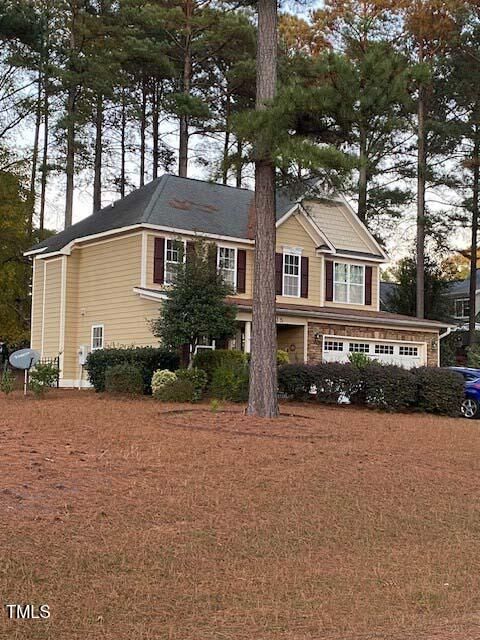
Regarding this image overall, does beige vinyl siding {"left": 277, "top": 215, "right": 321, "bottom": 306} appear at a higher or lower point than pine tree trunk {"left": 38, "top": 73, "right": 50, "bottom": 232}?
lower

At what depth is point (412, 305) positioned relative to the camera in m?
36.9

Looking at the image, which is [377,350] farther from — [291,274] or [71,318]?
[71,318]

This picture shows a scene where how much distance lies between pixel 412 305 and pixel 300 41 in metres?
12.7

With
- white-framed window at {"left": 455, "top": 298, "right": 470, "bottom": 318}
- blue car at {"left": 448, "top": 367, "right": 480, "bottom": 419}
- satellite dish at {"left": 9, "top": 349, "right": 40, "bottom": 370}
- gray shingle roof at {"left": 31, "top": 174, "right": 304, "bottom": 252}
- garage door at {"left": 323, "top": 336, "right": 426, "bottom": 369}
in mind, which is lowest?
blue car at {"left": 448, "top": 367, "right": 480, "bottom": 419}

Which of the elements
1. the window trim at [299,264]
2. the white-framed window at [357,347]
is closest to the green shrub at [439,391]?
the white-framed window at [357,347]

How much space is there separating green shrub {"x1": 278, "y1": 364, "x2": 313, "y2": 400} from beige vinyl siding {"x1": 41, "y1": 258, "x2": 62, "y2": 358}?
1042cm

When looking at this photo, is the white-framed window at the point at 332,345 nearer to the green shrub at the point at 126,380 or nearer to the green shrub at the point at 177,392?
the green shrub at the point at 126,380

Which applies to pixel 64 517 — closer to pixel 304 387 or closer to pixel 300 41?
pixel 304 387

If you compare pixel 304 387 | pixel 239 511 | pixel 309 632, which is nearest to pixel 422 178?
pixel 304 387

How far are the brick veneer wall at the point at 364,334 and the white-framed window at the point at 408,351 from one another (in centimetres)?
31

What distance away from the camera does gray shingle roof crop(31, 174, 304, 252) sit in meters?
24.8

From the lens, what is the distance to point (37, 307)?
28.9 metres

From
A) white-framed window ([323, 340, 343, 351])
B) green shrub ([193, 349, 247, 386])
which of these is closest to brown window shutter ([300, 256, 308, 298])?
white-framed window ([323, 340, 343, 351])

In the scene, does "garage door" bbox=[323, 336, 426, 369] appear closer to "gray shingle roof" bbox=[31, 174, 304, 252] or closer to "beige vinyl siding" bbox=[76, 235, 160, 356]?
"gray shingle roof" bbox=[31, 174, 304, 252]
